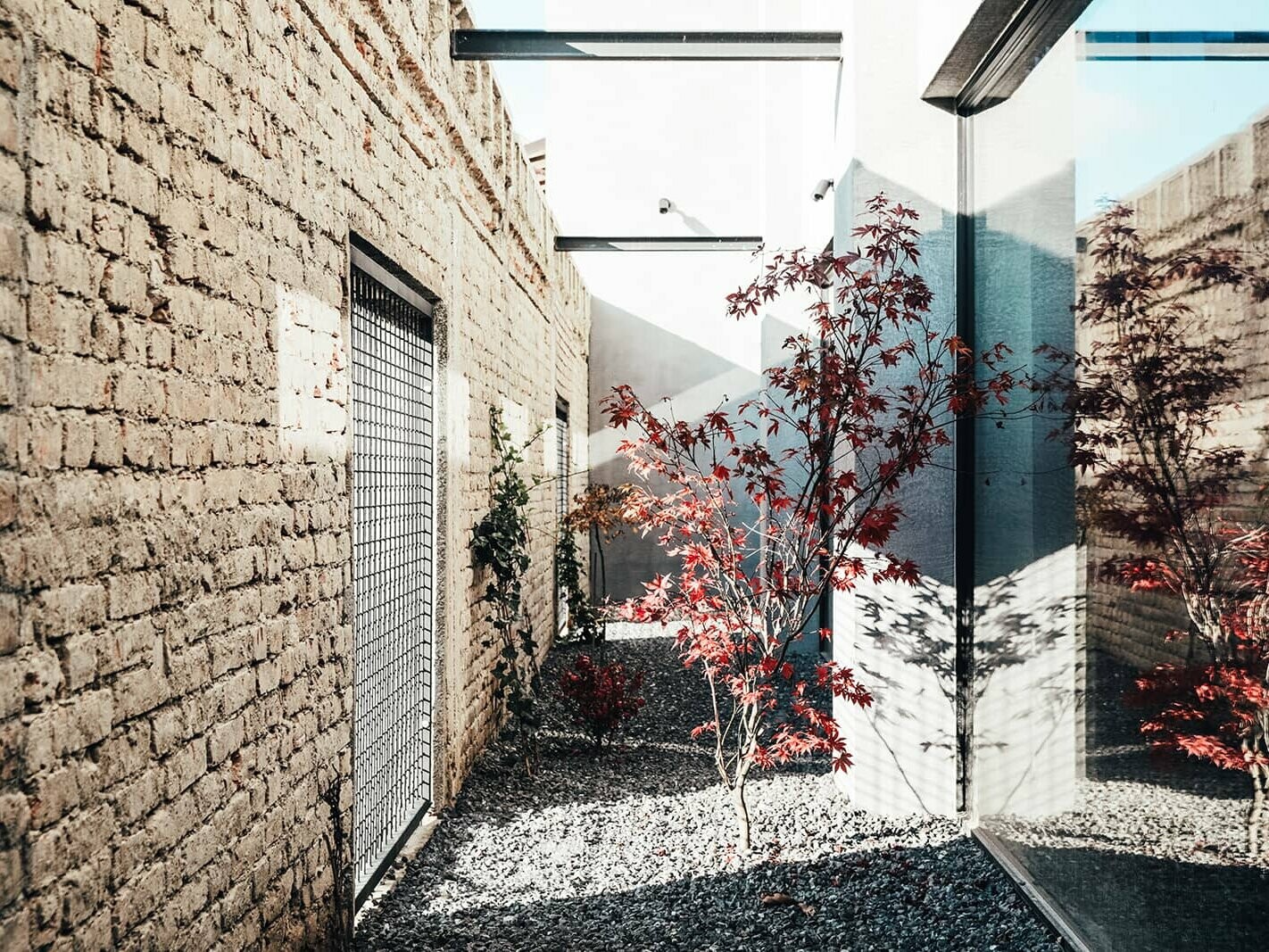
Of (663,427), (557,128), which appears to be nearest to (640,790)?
(663,427)

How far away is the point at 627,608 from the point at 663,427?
0.87m

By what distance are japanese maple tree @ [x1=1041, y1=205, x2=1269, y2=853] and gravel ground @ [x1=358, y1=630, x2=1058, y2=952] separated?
4.17ft

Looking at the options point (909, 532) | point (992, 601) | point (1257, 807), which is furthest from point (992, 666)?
point (1257, 807)

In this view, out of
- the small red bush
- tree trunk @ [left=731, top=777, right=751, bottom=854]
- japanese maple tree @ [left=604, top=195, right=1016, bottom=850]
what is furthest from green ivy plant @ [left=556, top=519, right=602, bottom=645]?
tree trunk @ [left=731, top=777, right=751, bottom=854]

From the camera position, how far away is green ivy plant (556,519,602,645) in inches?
360

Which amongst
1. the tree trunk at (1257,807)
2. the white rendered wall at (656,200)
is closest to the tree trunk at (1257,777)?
the tree trunk at (1257,807)

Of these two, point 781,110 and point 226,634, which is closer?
point 226,634

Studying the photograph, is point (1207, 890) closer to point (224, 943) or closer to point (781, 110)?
point (224, 943)

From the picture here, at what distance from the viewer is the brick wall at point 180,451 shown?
1.61 m

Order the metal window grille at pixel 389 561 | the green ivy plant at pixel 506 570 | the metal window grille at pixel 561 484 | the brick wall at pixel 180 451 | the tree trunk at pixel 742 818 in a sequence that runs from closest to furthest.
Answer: the brick wall at pixel 180 451 → the metal window grille at pixel 389 561 → the tree trunk at pixel 742 818 → the green ivy plant at pixel 506 570 → the metal window grille at pixel 561 484

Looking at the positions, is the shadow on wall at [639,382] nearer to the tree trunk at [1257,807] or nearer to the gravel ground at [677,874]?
the gravel ground at [677,874]

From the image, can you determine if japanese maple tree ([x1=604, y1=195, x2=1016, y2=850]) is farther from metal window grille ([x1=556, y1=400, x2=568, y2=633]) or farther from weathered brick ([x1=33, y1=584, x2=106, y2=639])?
metal window grille ([x1=556, y1=400, x2=568, y2=633])

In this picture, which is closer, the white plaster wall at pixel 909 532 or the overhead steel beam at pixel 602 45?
the white plaster wall at pixel 909 532

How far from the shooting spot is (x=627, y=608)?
178 inches
